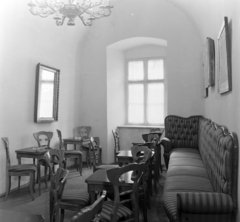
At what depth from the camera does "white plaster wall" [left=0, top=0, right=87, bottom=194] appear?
480 cm

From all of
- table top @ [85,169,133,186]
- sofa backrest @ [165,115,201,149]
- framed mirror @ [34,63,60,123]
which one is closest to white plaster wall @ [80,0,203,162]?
sofa backrest @ [165,115,201,149]

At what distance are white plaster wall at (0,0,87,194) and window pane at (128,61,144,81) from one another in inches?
88.7

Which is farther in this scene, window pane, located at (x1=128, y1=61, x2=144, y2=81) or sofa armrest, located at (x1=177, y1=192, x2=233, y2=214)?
window pane, located at (x1=128, y1=61, x2=144, y2=81)

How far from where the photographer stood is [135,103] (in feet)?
27.1

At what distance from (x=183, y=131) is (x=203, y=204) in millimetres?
4415

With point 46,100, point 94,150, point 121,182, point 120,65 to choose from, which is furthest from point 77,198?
point 120,65

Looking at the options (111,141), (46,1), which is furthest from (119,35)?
(46,1)

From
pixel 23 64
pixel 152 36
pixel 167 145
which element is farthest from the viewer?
pixel 152 36

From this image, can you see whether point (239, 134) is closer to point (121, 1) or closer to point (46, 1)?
point (46, 1)

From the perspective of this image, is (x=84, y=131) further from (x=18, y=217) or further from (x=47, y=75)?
(x=18, y=217)

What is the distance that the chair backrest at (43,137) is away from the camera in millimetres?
5548

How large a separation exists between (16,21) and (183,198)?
4.51 meters

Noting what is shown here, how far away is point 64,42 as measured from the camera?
22.3 feet

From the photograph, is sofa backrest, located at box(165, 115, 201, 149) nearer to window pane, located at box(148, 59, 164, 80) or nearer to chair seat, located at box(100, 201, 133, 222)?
window pane, located at box(148, 59, 164, 80)
